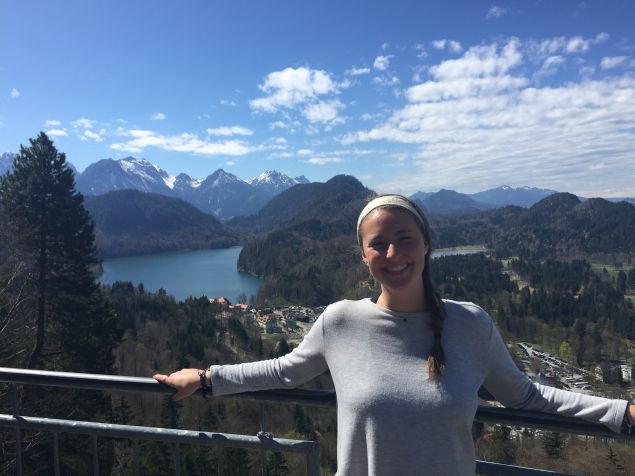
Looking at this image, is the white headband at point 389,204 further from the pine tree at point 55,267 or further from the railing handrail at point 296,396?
the pine tree at point 55,267

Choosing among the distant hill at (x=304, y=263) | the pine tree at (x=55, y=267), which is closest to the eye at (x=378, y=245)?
the pine tree at (x=55, y=267)

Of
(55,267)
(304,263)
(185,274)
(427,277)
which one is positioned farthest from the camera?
(304,263)

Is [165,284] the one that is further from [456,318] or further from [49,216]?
[456,318]

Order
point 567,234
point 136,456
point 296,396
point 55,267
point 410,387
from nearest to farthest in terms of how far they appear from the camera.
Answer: point 410,387 < point 296,396 < point 136,456 < point 55,267 < point 567,234

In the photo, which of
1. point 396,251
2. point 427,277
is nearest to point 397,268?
point 396,251

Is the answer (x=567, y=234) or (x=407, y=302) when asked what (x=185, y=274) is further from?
(x=567, y=234)

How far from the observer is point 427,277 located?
5.76 feet

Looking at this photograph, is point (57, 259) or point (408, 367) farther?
point (57, 259)

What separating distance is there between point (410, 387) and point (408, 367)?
74 mm

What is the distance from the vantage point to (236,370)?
6.37ft

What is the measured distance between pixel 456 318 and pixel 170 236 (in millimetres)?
202574

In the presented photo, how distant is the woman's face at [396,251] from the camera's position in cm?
165

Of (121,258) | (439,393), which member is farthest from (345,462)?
(121,258)

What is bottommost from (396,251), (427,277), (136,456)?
(136,456)
